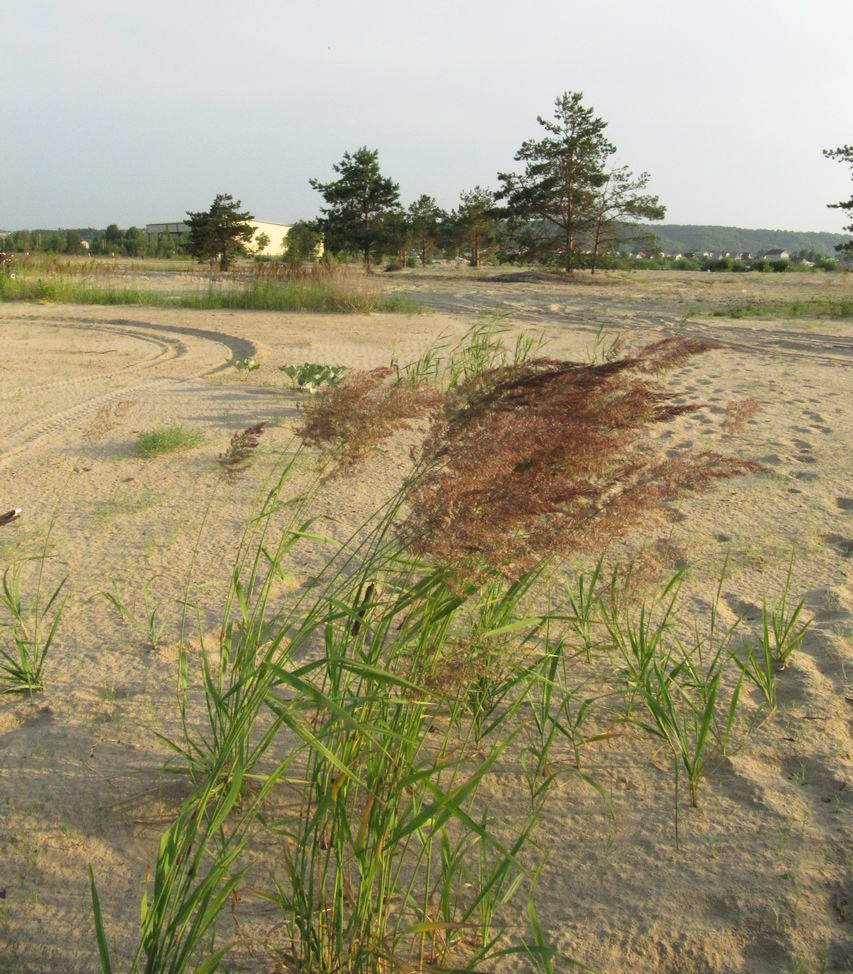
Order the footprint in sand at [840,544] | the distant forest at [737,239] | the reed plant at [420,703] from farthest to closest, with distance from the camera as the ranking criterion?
the distant forest at [737,239]
the footprint in sand at [840,544]
the reed plant at [420,703]

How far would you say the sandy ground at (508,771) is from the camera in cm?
172

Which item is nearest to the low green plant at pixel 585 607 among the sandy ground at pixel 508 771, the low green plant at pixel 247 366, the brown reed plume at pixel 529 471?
the sandy ground at pixel 508 771

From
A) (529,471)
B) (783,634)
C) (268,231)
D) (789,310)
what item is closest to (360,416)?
(529,471)

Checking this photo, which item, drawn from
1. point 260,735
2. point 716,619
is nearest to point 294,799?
point 260,735

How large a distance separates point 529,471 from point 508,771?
1.04 meters

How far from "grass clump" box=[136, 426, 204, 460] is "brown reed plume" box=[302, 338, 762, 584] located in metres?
3.49

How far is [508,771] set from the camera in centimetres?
220

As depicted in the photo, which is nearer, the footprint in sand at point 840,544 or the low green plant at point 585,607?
the low green plant at point 585,607

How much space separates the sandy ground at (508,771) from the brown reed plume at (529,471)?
2.68ft

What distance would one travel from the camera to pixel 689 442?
5.37m

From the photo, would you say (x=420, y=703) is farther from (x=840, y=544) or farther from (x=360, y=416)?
(x=840, y=544)

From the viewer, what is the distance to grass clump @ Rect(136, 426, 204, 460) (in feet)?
15.6

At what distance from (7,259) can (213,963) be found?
17.8 m

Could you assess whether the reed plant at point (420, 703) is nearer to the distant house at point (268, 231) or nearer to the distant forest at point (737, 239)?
the distant house at point (268, 231)
